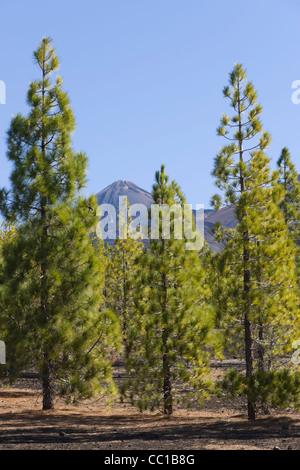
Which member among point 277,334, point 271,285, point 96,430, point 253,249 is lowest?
point 96,430

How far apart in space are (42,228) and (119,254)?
1659 cm

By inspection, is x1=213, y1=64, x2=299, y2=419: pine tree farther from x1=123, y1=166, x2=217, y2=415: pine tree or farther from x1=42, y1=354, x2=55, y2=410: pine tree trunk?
x1=42, y1=354, x2=55, y2=410: pine tree trunk

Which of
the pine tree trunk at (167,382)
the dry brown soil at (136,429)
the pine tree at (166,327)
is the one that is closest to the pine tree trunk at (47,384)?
the dry brown soil at (136,429)

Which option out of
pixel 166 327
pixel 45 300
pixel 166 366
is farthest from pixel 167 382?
pixel 45 300

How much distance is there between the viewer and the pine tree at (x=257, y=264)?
41.3ft

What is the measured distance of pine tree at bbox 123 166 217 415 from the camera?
13250 millimetres

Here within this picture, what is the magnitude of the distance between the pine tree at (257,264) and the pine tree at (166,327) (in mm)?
1019

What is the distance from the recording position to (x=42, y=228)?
1323cm

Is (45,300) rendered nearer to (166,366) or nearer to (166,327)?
(166,327)

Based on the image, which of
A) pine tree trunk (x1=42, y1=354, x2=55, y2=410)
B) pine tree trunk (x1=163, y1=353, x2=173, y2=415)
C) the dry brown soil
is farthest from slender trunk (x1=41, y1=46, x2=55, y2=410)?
pine tree trunk (x1=163, y1=353, x2=173, y2=415)

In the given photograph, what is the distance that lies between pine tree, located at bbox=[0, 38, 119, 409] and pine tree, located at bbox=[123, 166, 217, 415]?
1.05 meters

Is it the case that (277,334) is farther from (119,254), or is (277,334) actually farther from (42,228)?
(119,254)

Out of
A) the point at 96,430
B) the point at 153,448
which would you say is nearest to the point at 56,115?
the point at 96,430
